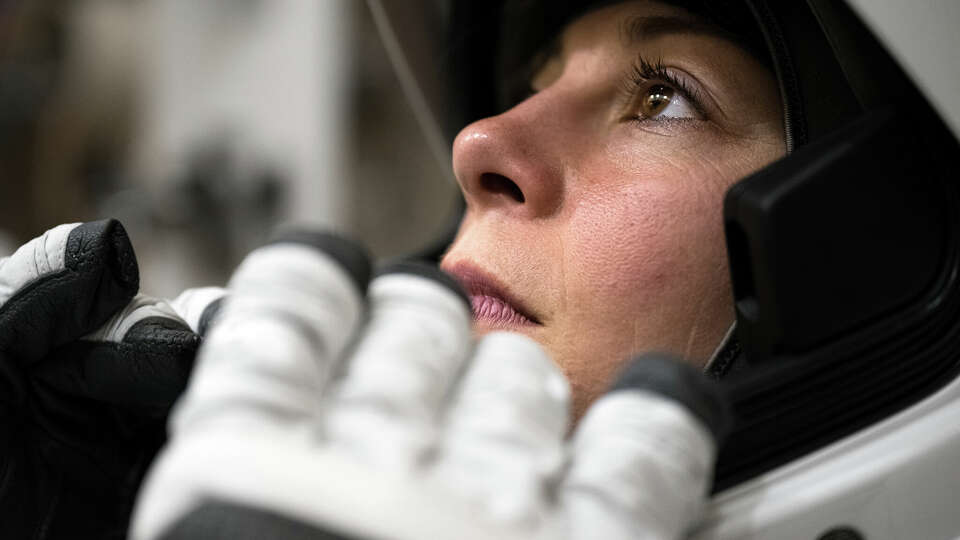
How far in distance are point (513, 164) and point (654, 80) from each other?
143 millimetres

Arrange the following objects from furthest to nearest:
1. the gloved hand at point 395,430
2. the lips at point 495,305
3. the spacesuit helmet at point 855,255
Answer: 1. the lips at point 495,305
2. the spacesuit helmet at point 855,255
3. the gloved hand at point 395,430

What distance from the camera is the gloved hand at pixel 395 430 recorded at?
0.34 meters

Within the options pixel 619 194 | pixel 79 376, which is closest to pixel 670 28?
pixel 619 194

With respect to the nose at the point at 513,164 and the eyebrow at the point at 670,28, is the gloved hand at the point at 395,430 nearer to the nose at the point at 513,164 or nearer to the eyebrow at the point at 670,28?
the nose at the point at 513,164

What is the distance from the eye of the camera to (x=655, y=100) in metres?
0.69

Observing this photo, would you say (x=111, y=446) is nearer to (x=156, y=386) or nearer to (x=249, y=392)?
(x=156, y=386)

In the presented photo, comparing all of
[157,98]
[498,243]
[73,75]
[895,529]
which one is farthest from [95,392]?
[157,98]

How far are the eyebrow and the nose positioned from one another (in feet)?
0.34

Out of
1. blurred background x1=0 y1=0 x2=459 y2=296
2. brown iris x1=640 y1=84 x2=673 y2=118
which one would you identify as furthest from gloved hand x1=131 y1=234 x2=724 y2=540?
blurred background x1=0 y1=0 x2=459 y2=296

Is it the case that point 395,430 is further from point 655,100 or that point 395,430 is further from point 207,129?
point 207,129

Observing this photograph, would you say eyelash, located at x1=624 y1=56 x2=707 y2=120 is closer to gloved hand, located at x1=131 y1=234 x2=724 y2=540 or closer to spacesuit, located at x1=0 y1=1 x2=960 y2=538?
spacesuit, located at x1=0 y1=1 x2=960 y2=538

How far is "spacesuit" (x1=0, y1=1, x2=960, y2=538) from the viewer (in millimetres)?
355

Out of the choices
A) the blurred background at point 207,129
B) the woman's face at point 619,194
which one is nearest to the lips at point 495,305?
the woman's face at point 619,194

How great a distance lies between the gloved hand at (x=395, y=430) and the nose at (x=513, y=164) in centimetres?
23
